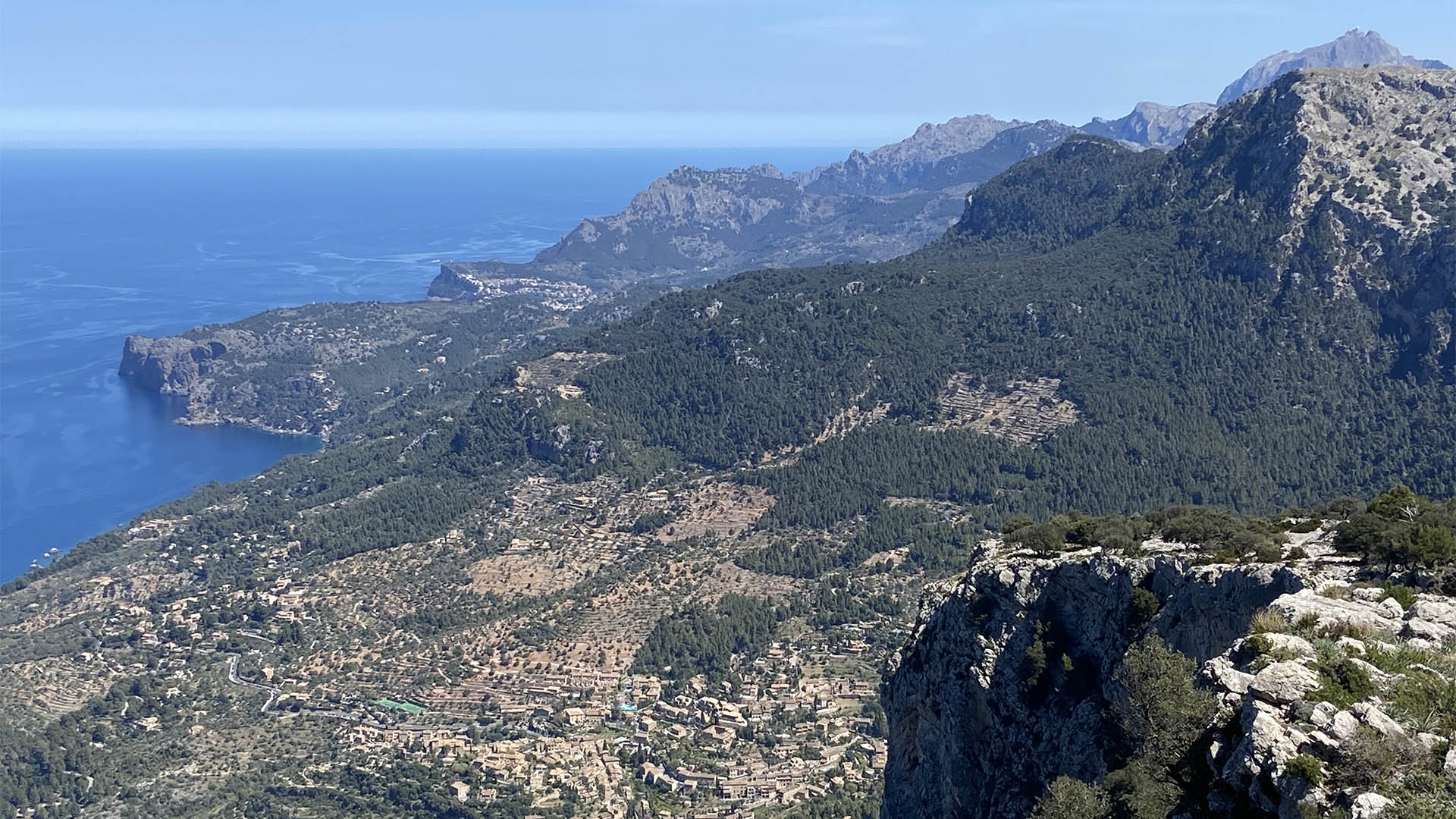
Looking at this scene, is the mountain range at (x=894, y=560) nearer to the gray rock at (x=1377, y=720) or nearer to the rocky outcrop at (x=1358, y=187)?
the gray rock at (x=1377, y=720)

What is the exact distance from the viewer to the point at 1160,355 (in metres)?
134

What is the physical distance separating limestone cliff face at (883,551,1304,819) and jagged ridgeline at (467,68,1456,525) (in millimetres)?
69903

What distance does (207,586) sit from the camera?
405 feet

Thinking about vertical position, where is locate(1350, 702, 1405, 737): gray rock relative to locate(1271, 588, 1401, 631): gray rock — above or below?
above

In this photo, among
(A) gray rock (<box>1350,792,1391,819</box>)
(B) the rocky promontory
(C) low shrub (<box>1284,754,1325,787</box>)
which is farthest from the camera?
(B) the rocky promontory

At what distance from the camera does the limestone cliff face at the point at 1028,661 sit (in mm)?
34344

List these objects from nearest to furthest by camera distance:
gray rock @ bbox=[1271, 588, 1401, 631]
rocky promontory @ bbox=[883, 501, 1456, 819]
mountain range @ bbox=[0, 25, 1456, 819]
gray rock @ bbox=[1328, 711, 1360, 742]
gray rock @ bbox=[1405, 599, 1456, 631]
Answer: gray rock @ bbox=[1328, 711, 1360, 742]
rocky promontory @ bbox=[883, 501, 1456, 819]
gray rock @ bbox=[1271, 588, 1401, 631]
gray rock @ bbox=[1405, 599, 1456, 631]
mountain range @ bbox=[0, 25, 1456, 819]

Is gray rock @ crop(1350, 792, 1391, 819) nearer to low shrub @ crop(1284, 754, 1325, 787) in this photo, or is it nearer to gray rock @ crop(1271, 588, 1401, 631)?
low shrub @ crop(1284, 754, 1325, 787)

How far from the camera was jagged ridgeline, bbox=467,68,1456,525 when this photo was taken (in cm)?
11606

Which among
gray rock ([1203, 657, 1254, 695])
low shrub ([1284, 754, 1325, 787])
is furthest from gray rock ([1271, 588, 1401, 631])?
low shrub ([1284, 754, 1325, 787])

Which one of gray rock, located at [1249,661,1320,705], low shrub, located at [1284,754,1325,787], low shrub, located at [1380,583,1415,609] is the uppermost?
gray rock, located at [1249,661,1320,705]

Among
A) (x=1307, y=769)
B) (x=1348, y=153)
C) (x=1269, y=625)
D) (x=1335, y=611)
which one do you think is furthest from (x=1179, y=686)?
(x=1348, y=153)

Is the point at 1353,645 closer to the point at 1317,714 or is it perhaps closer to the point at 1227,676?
the point at 1227,676

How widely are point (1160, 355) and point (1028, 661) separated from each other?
103 meters
